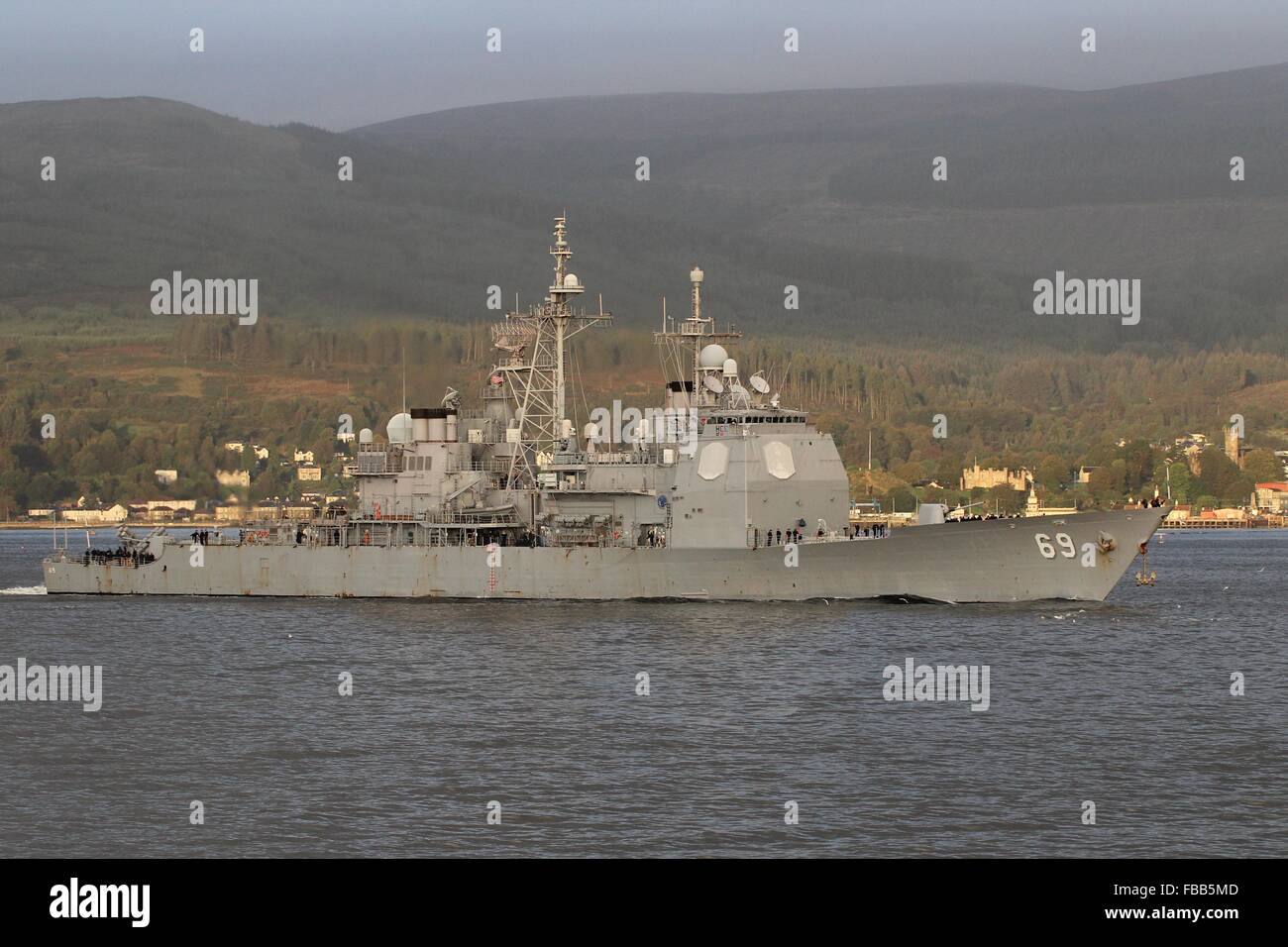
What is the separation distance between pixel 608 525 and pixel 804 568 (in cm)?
726

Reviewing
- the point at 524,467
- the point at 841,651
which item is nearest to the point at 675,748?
the point at 841,651

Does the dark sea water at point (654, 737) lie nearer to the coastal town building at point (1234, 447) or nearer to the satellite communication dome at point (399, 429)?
the satellite communication dome at point (399, 429)

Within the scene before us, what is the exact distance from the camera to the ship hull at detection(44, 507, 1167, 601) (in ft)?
146

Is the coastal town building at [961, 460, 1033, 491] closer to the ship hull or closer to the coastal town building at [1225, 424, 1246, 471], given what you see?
the coastal town building at [1225, 424, 1246, 471]

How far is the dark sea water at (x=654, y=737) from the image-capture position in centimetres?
2164

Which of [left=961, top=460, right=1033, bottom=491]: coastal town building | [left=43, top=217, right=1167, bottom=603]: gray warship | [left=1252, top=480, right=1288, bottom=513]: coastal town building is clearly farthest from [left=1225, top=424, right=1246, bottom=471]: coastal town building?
[left=43, top=217, right=1167, bottom=603]: gray warship

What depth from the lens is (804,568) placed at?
45688 millimetres

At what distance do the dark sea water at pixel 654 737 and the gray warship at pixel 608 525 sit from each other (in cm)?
107

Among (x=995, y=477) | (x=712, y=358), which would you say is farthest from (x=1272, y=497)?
(x=712, y=358)

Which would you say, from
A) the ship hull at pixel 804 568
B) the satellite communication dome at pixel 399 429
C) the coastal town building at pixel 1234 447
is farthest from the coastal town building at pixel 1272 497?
the ship hull at pixel 804 568

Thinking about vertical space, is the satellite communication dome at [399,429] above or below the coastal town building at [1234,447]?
below
